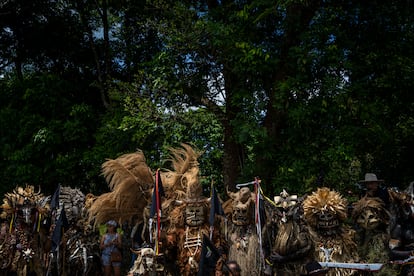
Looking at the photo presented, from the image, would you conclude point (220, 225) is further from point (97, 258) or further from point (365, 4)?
point (365, 4)

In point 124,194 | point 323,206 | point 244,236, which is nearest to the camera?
point 323,206

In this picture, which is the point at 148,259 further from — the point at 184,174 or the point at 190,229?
the point at 184,174

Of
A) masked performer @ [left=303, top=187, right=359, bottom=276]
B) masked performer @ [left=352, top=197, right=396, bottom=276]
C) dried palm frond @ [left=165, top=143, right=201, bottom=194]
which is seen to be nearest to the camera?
masked performer @ [left=303, top=187, right=359, bottom=276]

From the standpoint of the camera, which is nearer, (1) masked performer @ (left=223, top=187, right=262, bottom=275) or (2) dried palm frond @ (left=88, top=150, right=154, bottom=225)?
(1) masked performer @ (left=223, top=187, right=262, bottom=275)

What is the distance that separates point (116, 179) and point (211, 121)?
16.9 feet

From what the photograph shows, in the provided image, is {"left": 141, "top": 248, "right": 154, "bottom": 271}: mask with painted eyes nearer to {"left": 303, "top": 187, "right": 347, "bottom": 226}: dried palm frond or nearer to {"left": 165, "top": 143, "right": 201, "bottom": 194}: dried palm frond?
{"left": 165, "top": 143, "right": 201, "bottom": 194}: dried palm frond

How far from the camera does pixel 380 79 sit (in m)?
14.2

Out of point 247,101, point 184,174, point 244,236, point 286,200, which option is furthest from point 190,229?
point 247,101

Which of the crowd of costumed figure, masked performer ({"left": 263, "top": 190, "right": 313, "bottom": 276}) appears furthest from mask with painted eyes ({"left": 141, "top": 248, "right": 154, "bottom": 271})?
masked performer ({"left": 263, "top": 190, "right": 313, "bottom": 276})

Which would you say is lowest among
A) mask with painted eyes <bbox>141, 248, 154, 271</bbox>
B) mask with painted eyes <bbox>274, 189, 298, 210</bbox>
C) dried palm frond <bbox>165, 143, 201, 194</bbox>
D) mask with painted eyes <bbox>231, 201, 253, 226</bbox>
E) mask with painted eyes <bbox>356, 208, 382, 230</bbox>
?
mask with painted eyes <bbox>141, 248, 154, 271</bbox>

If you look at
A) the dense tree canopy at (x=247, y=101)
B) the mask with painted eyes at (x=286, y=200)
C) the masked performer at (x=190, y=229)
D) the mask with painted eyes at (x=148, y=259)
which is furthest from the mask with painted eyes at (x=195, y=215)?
the dense tree canopy at (x=247, y=101)

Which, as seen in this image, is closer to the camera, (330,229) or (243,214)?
(330,229)

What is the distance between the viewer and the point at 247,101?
565 inches

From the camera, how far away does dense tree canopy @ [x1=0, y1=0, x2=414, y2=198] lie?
1352cm
